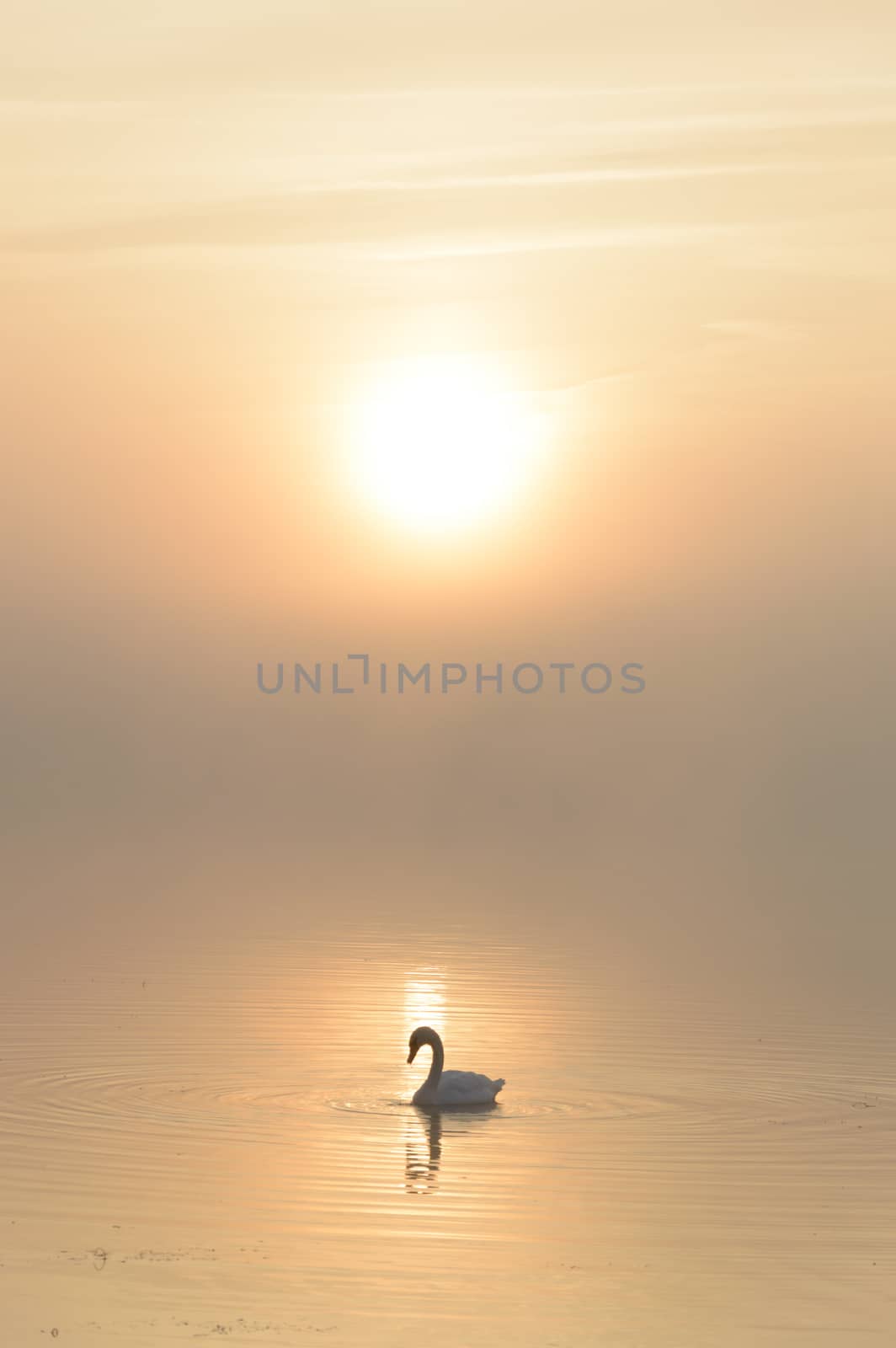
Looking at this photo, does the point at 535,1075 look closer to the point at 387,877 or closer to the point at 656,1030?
the point at 656,1030

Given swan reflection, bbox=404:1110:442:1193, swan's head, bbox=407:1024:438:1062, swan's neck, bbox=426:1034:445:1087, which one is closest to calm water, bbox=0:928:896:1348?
swan reflection, bbox=404:1110:442:1193

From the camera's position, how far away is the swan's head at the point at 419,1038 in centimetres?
2441

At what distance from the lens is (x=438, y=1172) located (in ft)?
66.2

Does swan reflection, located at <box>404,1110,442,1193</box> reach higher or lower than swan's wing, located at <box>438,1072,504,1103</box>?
lower

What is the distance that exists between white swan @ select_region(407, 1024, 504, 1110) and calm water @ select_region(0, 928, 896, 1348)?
10.8 inches

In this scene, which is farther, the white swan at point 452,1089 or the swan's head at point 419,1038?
the swan's head at point 419,1038

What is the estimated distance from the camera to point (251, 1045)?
87.8 feet

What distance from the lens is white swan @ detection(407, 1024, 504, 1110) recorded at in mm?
23125

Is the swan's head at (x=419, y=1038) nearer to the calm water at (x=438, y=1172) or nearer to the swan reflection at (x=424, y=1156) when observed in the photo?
the calm water at (x=438, y=1172)

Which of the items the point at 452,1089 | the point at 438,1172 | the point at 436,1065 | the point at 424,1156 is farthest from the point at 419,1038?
the point at 438,1172

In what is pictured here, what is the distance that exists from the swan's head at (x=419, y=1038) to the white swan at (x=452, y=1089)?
55cm

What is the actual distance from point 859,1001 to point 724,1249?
16.5 metres

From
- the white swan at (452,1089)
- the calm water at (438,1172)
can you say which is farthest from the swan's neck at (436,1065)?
the calm water at (438,1172)

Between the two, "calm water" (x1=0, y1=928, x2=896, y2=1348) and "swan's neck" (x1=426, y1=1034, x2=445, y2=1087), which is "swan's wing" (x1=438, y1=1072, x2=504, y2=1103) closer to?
"swan's neck" (x1=426, y1=1034, x2=445, y2=1087)
